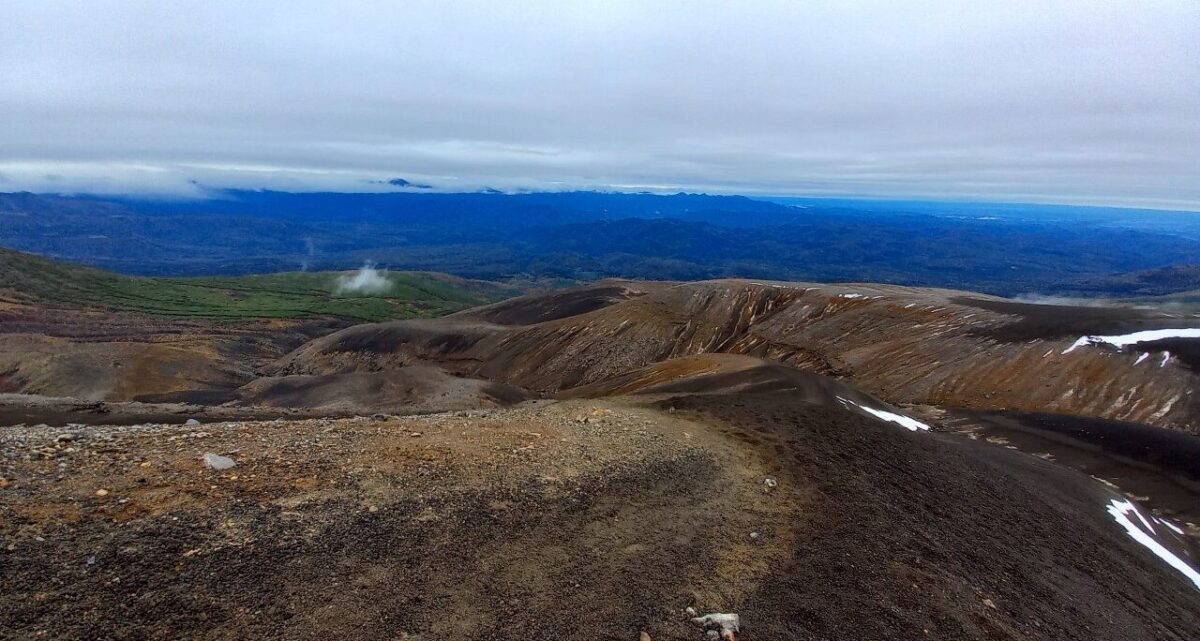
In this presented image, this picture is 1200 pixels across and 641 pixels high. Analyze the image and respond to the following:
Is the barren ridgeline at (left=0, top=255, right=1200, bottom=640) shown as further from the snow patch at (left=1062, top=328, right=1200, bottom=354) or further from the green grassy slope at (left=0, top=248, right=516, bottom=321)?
the green grassy slope at (left=0, top=248, right=516, bottom=321)

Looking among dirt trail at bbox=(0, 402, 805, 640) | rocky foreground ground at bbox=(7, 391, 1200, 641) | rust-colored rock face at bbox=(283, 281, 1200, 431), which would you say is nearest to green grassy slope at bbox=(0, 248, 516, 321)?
rust-colored rock face at bbox=(283, 281, 1200, 431)

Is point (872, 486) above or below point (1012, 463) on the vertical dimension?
above

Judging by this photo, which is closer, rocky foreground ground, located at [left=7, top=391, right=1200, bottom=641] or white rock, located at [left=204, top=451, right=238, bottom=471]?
rocky foreground ground, located at [left=7, top=391, right=1200, bottom=641]

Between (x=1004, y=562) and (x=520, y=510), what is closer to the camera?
(x=520, y=510)

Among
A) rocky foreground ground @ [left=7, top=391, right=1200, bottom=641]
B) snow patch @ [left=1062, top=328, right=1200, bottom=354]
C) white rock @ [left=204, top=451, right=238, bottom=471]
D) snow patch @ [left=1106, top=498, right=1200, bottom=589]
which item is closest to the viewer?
rocky foreground ground @ [left=7, top=391, right=1200, bottom=641]

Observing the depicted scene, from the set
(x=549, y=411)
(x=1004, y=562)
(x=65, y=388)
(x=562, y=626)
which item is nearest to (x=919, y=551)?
(x=1004, y=562)

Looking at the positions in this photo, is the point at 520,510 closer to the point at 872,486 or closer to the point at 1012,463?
the point at 872,486

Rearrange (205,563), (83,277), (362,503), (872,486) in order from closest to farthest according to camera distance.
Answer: (205,563) < (362,503) < (872,486) < (83,277)

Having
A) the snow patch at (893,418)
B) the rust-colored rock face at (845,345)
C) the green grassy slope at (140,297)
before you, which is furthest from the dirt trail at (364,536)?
the green grassy slope at (140,297)

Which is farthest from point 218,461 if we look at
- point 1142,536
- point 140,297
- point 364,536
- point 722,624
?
point 140,297
